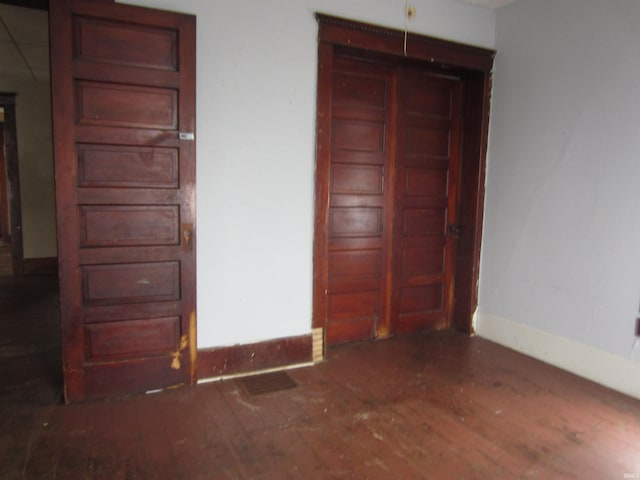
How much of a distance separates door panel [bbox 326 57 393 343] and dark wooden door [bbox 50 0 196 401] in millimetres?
1201

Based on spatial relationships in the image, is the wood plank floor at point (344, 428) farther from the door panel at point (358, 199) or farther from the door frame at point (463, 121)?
the door frame at point (463, 121)

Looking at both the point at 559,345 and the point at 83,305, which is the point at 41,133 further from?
the point at 559,345

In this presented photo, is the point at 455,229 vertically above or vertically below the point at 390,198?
below

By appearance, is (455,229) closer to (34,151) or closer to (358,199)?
(358,199)

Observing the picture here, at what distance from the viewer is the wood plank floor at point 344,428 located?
6.82 feet

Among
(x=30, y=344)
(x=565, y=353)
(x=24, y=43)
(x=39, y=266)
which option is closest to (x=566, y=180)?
(x=565, y=353)

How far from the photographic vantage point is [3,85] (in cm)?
600

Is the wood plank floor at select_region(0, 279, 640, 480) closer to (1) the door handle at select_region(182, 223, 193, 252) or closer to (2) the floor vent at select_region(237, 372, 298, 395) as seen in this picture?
(2) the floor vent at select_region(237, 372, 298, 395)

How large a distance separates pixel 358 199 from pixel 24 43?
3.94 metres

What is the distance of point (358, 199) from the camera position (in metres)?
3.63

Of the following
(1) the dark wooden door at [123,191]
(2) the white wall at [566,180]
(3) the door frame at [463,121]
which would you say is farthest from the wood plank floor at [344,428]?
(3) the door frame at [463,121]

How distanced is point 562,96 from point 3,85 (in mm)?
6678

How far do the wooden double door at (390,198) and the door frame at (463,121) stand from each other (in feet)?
0.28

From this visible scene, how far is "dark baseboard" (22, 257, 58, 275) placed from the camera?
6395 millimetres
